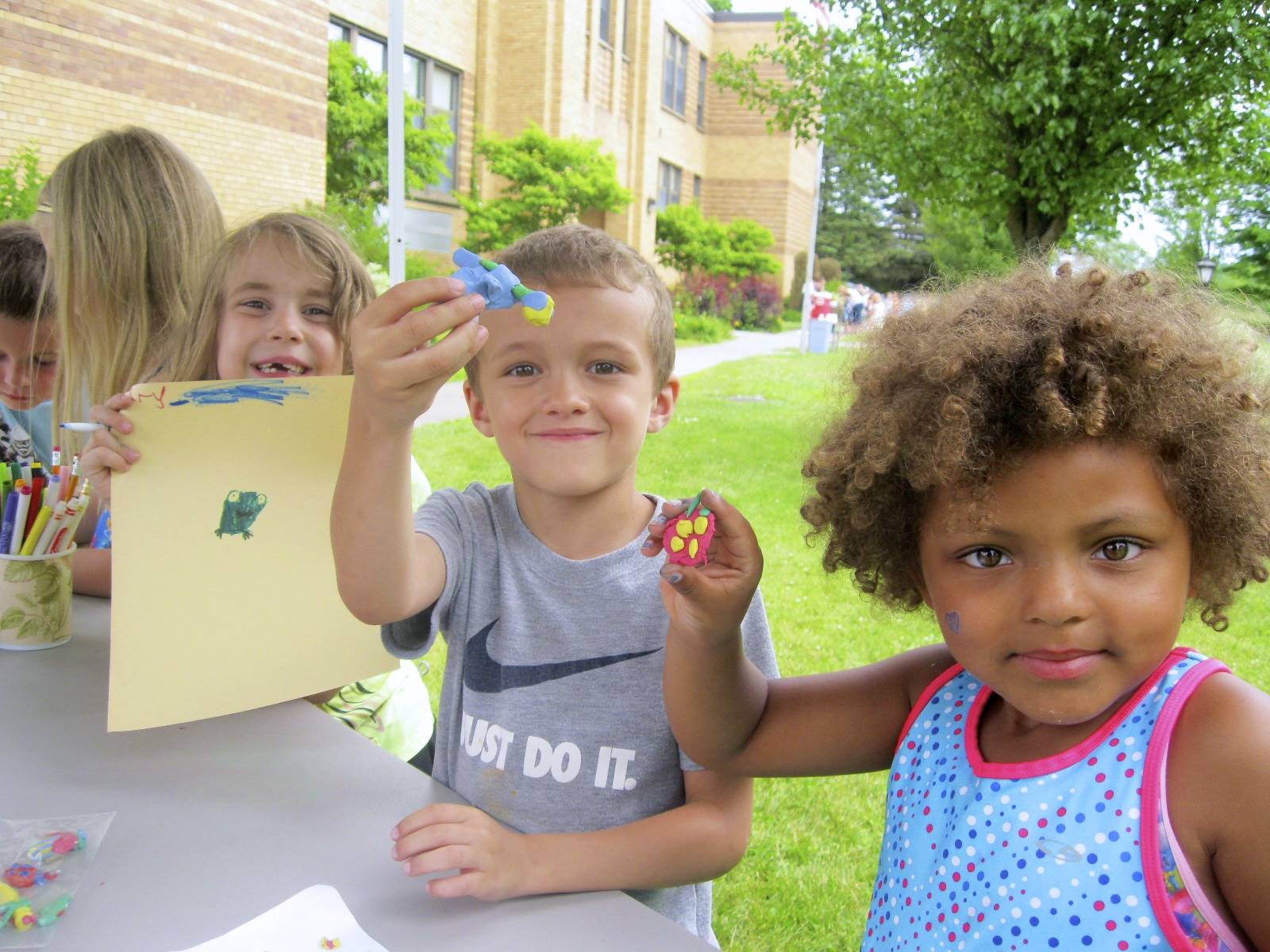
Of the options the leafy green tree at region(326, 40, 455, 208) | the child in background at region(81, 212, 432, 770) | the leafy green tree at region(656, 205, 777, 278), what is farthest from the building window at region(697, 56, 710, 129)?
the child in background at region(81, 212, 432, 770)

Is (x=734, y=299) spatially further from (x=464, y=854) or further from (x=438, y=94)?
(x=464, y=854)

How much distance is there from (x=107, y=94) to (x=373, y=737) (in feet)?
32.4

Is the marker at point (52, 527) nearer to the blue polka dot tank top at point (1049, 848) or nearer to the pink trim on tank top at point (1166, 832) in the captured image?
the blue polka dot tank top at point (1049, 848)

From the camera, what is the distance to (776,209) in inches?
1122

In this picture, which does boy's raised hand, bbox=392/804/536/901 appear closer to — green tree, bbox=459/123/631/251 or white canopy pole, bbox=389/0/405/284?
white canopy pole, bbox=389/0/405/284

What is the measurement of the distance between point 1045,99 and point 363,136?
33.3 feet

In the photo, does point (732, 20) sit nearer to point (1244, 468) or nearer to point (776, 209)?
point (776, 209)

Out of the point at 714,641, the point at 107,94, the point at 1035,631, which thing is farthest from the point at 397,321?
the point at 107,94

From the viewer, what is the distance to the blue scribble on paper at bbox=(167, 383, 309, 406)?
1318 mm

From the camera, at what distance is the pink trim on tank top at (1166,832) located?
2.63ft

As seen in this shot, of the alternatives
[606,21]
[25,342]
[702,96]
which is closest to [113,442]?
[25,342]

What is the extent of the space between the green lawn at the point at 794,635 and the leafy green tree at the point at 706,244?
14.5 metres

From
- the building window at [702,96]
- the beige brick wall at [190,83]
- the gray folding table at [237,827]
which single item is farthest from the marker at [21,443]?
the building window at [702,96]

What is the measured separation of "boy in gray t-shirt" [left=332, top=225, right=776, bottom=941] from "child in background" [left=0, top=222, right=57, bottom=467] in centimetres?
143
